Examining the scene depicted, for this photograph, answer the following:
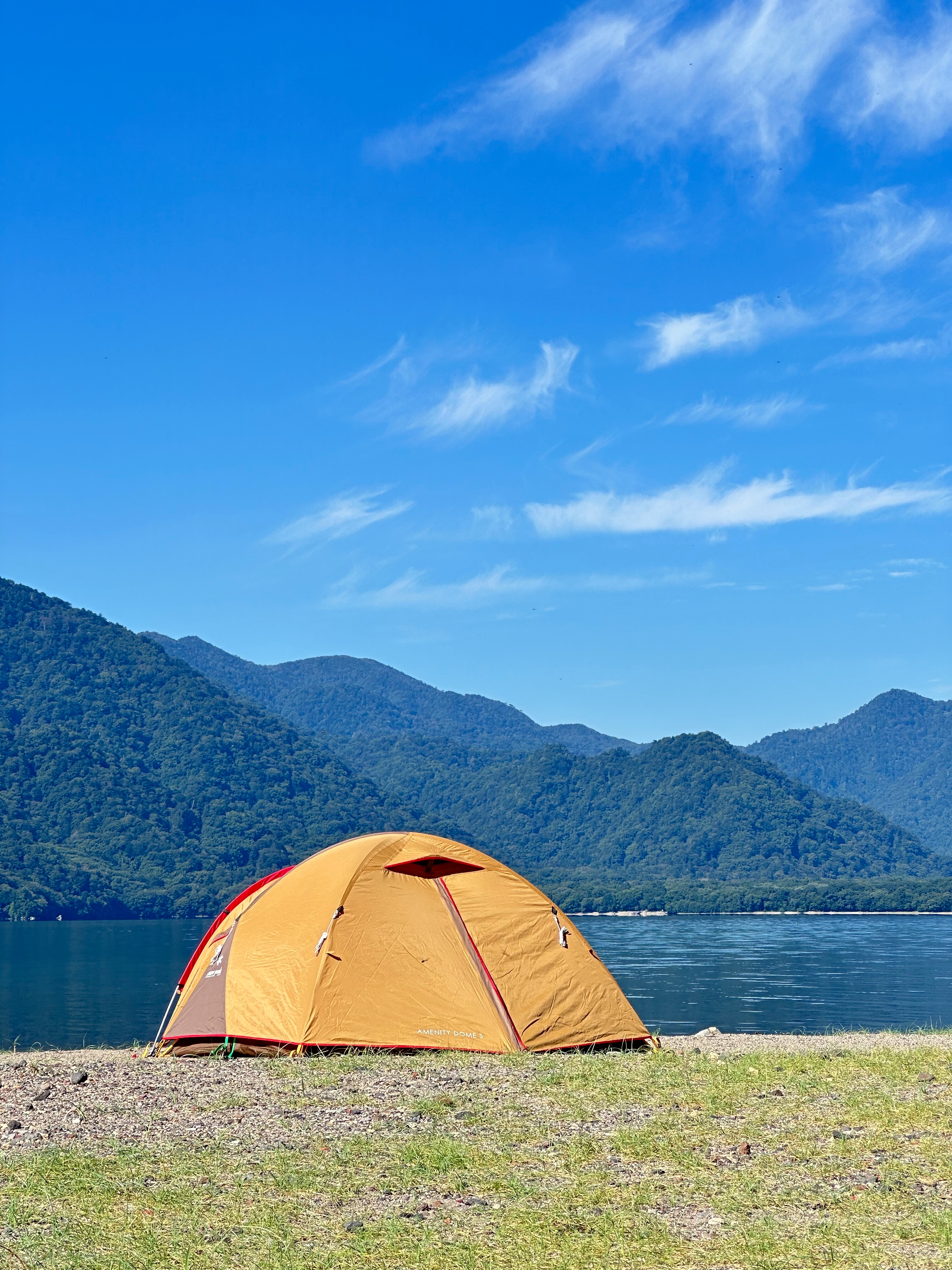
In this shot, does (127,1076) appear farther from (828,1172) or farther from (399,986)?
(828,1172)

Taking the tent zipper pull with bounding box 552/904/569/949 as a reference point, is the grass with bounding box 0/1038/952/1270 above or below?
below

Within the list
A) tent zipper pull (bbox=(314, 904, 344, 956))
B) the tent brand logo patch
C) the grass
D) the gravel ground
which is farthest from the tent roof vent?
the grass

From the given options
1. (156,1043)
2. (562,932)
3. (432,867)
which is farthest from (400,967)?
(156,1043)

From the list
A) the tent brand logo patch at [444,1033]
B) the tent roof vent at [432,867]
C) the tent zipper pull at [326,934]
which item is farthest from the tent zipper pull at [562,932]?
the tent zipper pull at [326,934]

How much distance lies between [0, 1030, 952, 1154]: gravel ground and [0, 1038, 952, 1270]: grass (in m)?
0.10

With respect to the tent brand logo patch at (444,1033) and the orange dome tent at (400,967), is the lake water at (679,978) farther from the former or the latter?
the tent brand logo patch at (444,1033)

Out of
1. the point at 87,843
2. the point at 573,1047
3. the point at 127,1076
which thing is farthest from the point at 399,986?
the point at 87,843

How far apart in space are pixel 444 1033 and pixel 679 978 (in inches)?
2450

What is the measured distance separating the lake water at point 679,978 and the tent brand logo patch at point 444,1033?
20.7 meters

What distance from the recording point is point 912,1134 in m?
9.70

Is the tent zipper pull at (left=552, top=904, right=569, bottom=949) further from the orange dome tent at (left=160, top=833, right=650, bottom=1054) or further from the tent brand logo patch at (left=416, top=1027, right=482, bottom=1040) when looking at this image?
the tent brand logo patch at (left=416, top=1027, right=482, bottom=1040)

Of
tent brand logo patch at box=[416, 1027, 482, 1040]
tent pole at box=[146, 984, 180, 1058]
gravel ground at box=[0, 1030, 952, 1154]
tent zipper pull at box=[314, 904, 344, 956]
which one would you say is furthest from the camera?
tent pole at box=[146, 984, 180, 1058]

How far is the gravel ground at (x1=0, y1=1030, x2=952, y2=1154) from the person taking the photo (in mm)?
10203

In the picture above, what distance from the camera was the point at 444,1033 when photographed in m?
15.0
